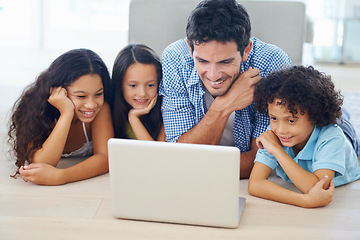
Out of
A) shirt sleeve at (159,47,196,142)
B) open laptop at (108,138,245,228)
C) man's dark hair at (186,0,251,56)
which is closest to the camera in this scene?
open laptop at (108,138,245,228)

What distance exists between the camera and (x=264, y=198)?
1818 mm

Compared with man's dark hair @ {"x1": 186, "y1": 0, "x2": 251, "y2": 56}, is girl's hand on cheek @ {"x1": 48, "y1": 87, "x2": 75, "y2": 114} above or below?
below

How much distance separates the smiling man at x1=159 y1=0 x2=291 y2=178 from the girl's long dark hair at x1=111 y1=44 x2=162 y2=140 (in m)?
0.11

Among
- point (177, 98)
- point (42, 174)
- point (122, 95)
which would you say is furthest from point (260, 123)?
point (42, 174)

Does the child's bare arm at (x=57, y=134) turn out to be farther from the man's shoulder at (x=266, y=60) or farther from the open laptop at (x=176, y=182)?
the man's shoulder at (x=266, y=60)

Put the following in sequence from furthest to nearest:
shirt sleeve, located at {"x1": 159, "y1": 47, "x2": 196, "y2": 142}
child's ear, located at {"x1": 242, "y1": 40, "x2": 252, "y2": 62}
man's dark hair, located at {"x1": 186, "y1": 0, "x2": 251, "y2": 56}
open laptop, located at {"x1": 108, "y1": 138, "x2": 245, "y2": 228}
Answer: shirt sleeve, located at {"x1": 159, "y1": 47, "x2": 196, "y2": 142}, child's ear, located at {"x1": 242, "y1": 40, "x2": 252, "y2": 62}, man's dark hair, located at {"x1": 186, "y1": 0, "x2": 251, "y2": 56}, open laptop, located at {"x1": 108, "y1": 138, "x2": 245, "y2": 228}

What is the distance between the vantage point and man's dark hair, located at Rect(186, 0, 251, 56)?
1.83 meters

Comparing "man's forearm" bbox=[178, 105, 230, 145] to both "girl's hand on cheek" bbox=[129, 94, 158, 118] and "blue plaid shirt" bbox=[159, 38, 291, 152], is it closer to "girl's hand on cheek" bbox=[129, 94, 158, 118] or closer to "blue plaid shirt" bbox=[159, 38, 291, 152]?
"blue plaid shirt" bbox=[159, 38, 291, 152]

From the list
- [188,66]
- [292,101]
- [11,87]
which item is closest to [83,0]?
[11,87]

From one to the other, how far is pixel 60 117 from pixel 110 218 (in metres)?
0.57

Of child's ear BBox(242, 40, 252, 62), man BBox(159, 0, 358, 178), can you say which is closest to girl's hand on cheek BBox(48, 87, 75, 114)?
man BBox(159, 0, 358, 178)

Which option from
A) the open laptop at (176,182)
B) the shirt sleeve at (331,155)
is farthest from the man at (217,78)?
the open laptop at (176,182)

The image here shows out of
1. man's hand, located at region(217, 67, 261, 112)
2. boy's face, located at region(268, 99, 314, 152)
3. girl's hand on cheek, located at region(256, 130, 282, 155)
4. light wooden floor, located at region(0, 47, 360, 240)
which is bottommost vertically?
light wooden floor, located at region(0, 47, 360, 240)

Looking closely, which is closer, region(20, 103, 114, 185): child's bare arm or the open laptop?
the open laptop
